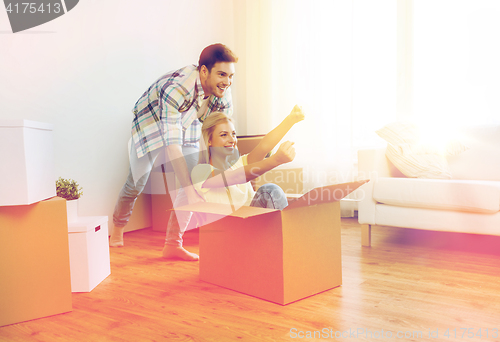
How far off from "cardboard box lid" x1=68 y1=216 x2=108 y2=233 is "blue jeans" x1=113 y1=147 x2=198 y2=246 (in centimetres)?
35

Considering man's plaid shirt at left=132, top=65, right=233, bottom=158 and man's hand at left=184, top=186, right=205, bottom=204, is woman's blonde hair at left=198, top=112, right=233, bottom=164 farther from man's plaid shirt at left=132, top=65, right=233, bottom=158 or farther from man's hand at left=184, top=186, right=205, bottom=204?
man's plaid shirt at left=132, top=65, right=233, bottom=158

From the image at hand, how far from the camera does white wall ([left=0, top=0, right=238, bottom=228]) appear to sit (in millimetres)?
1864

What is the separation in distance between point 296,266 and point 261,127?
6.76ft

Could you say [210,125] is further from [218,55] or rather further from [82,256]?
[82,256]

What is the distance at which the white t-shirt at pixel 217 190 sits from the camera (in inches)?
47.9

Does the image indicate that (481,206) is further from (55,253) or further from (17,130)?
(17,130)

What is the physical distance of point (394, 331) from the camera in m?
0.95

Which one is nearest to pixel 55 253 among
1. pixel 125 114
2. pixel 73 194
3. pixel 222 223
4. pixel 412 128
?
pixel 73 194

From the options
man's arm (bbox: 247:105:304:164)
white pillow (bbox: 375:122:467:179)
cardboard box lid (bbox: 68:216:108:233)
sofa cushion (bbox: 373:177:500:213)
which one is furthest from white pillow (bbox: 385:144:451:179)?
cardboard box lid (bbox: 68:216:108:233)

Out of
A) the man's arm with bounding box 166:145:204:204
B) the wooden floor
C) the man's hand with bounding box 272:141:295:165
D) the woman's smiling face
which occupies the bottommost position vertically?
the wooden floor

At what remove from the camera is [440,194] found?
5.59 ft

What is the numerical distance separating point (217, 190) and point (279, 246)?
0.95ft

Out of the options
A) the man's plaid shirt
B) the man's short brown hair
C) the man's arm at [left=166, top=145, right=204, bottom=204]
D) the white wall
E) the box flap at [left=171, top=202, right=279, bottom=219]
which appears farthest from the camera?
the white wall

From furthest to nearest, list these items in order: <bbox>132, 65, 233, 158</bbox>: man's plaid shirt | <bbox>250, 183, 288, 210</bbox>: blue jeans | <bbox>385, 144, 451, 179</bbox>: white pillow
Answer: <bbox>385, 144, 451, 179</bbox>: white pillow → <bbox>132, 65, 233, 158</bbox>: man's plaid shirt → <bbox>250, 183, 288, 210</bbox>: blue jeans
